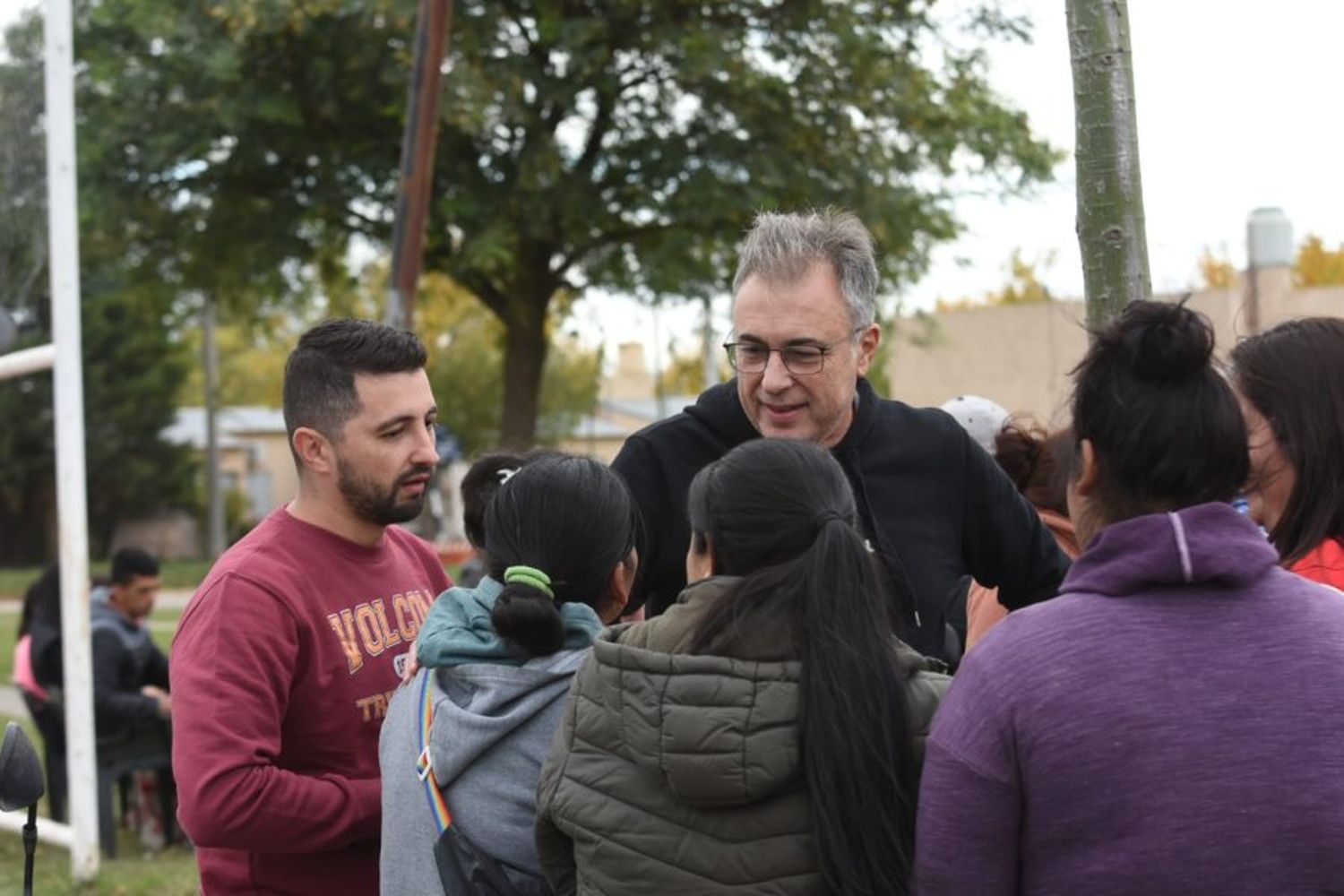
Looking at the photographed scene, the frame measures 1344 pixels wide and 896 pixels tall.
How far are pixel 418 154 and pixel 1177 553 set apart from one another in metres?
7.04

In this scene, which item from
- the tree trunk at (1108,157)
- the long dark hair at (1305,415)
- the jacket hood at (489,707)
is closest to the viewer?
the jacket hood at (489,707)

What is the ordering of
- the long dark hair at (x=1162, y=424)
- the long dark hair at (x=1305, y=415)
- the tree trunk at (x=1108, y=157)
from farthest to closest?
the tree trunk at (x=1108, y=157) < the long dark hair at (x=1305, y=415) < the long dark hair at (x=1162, y=424)

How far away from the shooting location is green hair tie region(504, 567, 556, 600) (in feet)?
8.96

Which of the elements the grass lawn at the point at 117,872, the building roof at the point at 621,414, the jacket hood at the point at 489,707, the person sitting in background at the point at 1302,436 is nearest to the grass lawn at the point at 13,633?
the grass lawn at the point at 117,872

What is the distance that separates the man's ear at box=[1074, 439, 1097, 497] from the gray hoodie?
2.85 feet

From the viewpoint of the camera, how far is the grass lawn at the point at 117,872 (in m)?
7.69

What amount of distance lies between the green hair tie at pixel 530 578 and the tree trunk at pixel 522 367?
630 inches

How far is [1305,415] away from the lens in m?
3.05

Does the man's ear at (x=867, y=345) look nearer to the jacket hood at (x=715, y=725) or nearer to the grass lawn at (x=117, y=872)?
the jacket hood at (x=715, y=725)

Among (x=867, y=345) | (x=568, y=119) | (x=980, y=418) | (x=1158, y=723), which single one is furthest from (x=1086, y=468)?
(x=568, y=119)

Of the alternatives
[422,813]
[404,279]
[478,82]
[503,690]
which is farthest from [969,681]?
[478,82]

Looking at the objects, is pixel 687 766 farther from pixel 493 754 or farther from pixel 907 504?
pixel 907 504

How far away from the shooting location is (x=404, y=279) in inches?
360

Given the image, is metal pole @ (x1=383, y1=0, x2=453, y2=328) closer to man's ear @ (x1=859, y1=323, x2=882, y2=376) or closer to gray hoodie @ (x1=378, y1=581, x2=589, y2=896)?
man's ear @ (x1=859, y1=323, x2=882, y2=376)
